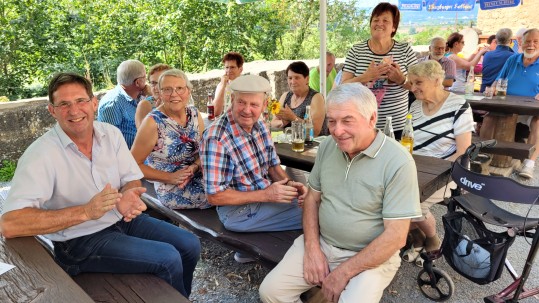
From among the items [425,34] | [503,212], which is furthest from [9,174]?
[425,34]

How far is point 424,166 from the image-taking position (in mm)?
2492

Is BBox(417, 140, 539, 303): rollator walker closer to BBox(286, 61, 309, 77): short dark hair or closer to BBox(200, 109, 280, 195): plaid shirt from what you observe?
BBox(200, 109, 280, 195): plaid shirt

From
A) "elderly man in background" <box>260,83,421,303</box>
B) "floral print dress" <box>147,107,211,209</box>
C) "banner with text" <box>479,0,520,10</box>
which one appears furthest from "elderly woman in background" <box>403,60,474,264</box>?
"banner with text" <box>479,0,520,10</box>

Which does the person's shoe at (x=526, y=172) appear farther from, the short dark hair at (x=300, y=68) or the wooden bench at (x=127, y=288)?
the wooden bench at (x=127, y=288)

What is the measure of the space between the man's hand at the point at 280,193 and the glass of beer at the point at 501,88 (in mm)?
3799

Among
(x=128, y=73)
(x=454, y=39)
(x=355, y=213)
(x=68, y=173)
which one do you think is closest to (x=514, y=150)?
(x=355, y=213)

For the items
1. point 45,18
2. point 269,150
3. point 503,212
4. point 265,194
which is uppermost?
point 45,18

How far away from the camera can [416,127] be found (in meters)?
2.92

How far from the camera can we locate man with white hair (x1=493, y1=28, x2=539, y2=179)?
4.60m

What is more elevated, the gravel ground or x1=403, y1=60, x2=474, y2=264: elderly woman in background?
x1=403, y1=60, x2=474, y2=264: elderly woman in background

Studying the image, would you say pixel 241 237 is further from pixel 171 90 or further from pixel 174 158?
pixel 171 90

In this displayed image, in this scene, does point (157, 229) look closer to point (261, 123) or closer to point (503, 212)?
point (261, 123)

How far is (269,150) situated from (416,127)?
4.00ft

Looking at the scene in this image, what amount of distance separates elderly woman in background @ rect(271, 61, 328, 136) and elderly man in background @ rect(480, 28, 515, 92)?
138 inches
